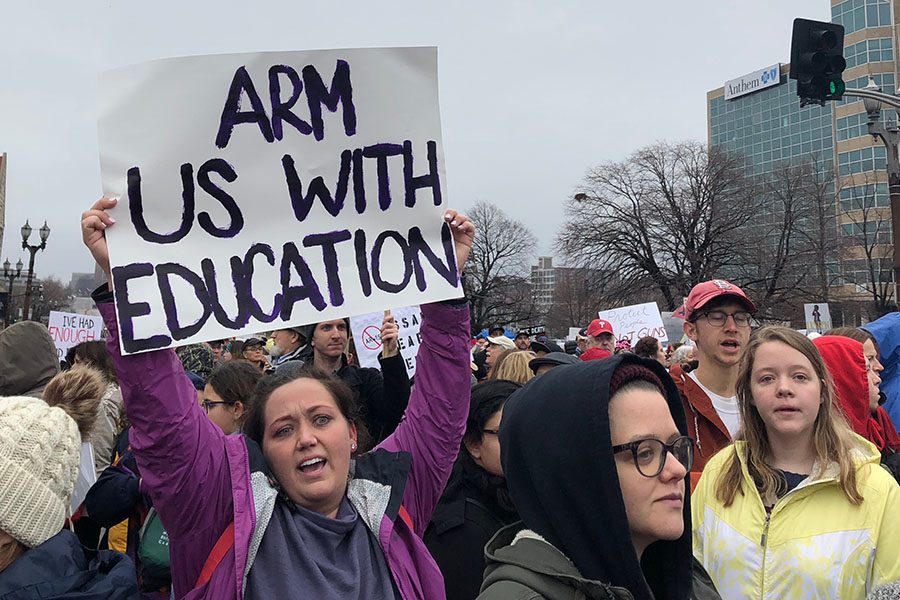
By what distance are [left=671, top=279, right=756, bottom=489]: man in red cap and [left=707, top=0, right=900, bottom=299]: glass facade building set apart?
40164mm

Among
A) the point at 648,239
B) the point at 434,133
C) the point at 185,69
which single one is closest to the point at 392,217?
the point at 434,133

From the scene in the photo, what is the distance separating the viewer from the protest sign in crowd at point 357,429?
179cm

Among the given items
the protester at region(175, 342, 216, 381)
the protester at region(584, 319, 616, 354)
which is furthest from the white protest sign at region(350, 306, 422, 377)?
the protester at region(584, 319, 616, 354)

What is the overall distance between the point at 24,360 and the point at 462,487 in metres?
2.80

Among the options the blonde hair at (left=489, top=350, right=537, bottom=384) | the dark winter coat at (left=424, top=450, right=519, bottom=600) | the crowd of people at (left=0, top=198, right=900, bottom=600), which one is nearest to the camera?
the crowd of people at (left=0, top=198, right=900, bottom=600)

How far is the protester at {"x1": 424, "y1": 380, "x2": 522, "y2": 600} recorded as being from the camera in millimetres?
2945

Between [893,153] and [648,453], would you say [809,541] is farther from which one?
[893,153]

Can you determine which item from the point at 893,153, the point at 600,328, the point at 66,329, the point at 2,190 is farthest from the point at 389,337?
the point at 2,190

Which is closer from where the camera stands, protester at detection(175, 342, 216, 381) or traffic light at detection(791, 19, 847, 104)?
protester at detection(175, 342, 216, 381)

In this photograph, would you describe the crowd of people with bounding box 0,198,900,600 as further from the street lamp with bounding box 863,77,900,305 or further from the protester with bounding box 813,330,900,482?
the street lamp with bounding box 863,77,900,305

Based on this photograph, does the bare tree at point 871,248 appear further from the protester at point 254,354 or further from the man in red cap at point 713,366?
the man in red cap at point 713,366

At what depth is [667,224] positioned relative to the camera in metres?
42.1

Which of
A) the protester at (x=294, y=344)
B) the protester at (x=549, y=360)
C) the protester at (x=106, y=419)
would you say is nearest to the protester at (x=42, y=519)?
the protester at (x=106, y=419)

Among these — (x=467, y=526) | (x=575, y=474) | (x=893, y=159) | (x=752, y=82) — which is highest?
(x=752, y=82)
